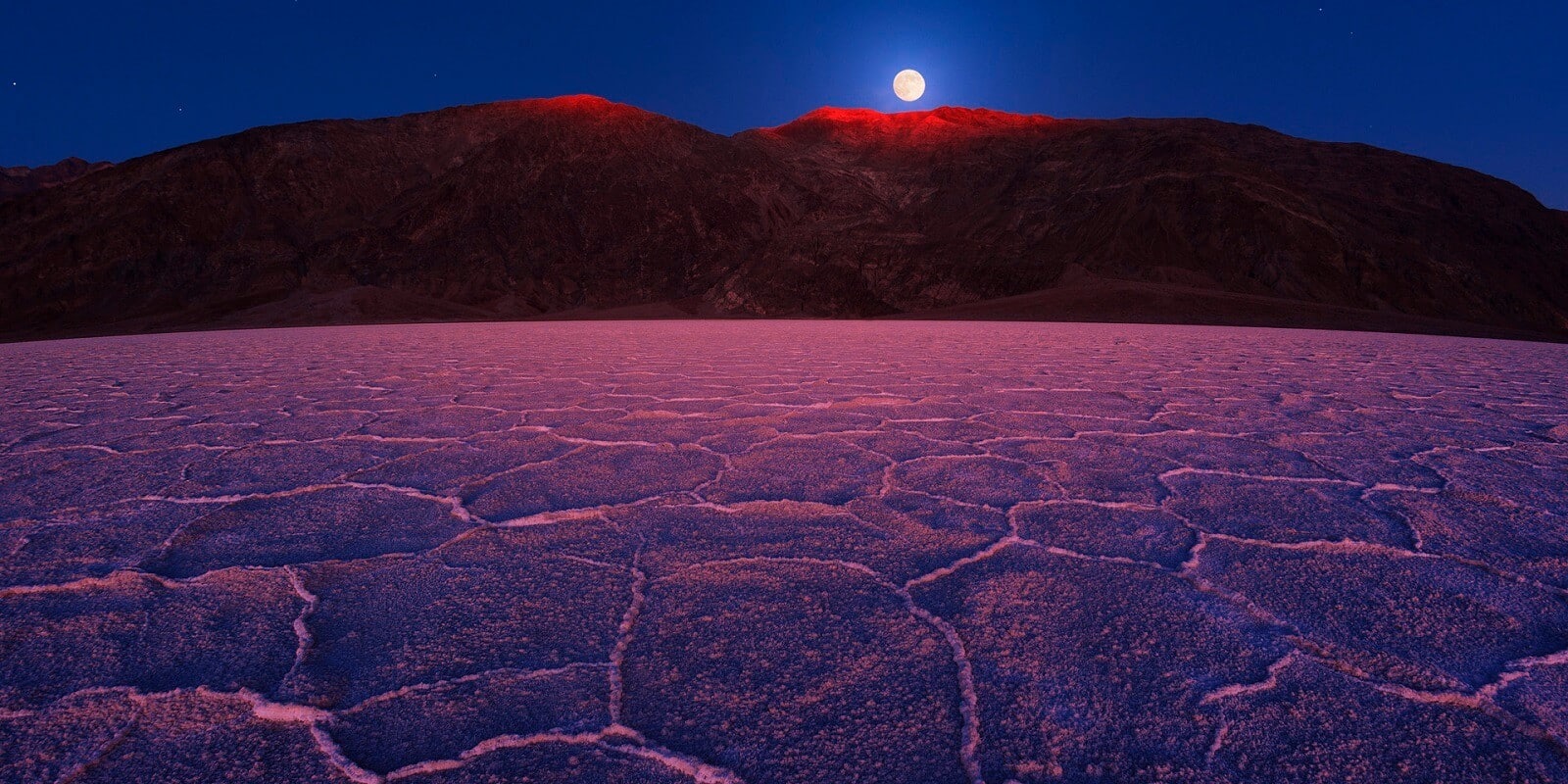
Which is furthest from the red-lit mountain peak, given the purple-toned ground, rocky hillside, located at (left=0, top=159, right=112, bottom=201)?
rocky hillside, located at (left=0, top=159, right=112, bottom=201)

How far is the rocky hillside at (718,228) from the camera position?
2150cm

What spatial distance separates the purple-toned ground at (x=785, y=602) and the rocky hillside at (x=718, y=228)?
656 inches

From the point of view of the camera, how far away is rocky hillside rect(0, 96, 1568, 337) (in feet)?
70.5

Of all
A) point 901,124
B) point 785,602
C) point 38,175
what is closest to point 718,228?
point 901,124

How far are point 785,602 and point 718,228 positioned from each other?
2672 centimetres

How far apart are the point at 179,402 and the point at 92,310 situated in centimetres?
2763

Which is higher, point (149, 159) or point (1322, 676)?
point (149, 159)

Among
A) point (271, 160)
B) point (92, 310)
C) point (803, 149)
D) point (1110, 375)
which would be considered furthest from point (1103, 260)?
point (92, 310)

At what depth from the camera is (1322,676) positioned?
1.03 meters

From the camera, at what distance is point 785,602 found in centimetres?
127

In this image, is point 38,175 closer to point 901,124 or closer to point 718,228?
point 718,228

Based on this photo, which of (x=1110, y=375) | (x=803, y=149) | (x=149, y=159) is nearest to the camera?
(x=1110, y=375)

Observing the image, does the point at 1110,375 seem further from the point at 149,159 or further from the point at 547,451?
the point at 149,159

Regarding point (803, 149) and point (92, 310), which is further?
point (803, 149)
